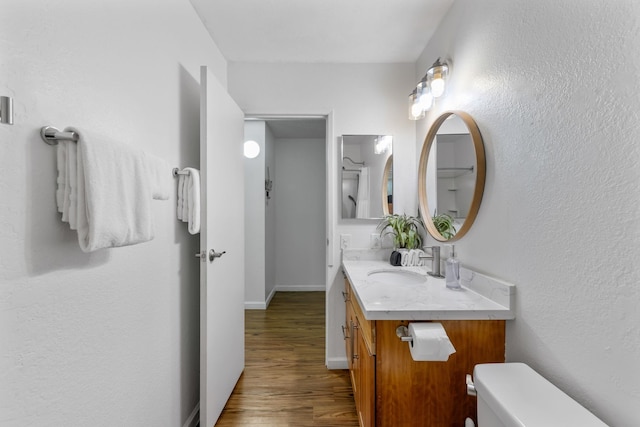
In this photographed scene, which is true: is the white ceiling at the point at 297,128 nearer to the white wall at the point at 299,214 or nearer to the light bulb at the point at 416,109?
the white wall at the point at 299,214

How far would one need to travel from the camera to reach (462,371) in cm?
117

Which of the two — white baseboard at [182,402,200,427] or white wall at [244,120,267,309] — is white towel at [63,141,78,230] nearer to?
white baseboard at [182,402,200,427]

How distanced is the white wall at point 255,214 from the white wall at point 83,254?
202cm

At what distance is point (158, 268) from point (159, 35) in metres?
1.04

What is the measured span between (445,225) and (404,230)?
1.47ft

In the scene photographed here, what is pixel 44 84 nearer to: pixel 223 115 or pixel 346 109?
pixel 223 115

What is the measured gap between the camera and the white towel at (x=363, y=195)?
2.29m

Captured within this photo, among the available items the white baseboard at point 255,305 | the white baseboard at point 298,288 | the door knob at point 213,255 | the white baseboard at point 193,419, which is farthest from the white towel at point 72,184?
the white baseboard at point 298,288

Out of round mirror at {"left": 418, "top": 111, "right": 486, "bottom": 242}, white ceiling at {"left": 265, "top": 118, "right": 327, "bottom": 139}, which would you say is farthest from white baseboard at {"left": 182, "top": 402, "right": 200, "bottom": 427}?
white ceiling at {"left": 265, "top": 118, "right": 327, "bottom": 139}

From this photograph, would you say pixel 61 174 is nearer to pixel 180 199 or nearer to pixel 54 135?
pixel 54 135

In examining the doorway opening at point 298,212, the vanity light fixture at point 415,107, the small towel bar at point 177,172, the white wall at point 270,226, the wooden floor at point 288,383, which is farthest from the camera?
the doorway opening at point 298,212

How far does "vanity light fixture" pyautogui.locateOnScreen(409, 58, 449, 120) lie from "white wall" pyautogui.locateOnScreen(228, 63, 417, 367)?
224 mm

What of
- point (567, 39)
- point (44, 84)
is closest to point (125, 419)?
point (44, 84)

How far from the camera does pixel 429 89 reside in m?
1.81
